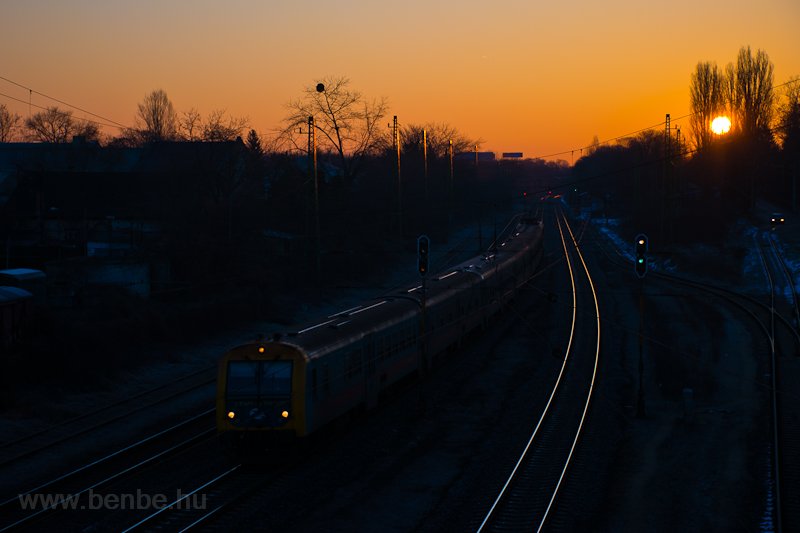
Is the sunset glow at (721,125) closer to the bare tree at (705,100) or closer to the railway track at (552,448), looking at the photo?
the bare tree at (705,100)

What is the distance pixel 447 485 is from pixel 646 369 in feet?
55.2

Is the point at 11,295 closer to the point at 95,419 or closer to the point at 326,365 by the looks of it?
the point at 95,419

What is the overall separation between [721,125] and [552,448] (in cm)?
7535

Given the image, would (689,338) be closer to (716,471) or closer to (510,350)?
(510,350)

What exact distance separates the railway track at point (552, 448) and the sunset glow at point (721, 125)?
2117 inches

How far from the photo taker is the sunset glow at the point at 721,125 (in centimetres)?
8812

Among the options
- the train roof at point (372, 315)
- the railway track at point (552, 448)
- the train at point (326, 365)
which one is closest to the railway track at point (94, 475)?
the train at point (326, 365)

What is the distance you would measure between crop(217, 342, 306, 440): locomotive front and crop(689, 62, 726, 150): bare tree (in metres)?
79.1

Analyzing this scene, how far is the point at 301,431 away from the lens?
18891mm

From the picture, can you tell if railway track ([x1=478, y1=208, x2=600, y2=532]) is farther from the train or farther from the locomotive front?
the locomotive front

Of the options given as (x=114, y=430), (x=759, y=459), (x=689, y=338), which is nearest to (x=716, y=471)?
(x=759, y=459)

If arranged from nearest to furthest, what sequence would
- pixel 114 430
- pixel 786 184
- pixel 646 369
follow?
pixel 114 430 → pixel 646 369 → pixel 786 184

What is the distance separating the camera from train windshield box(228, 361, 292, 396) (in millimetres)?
18859

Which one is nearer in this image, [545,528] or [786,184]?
[545,528]
